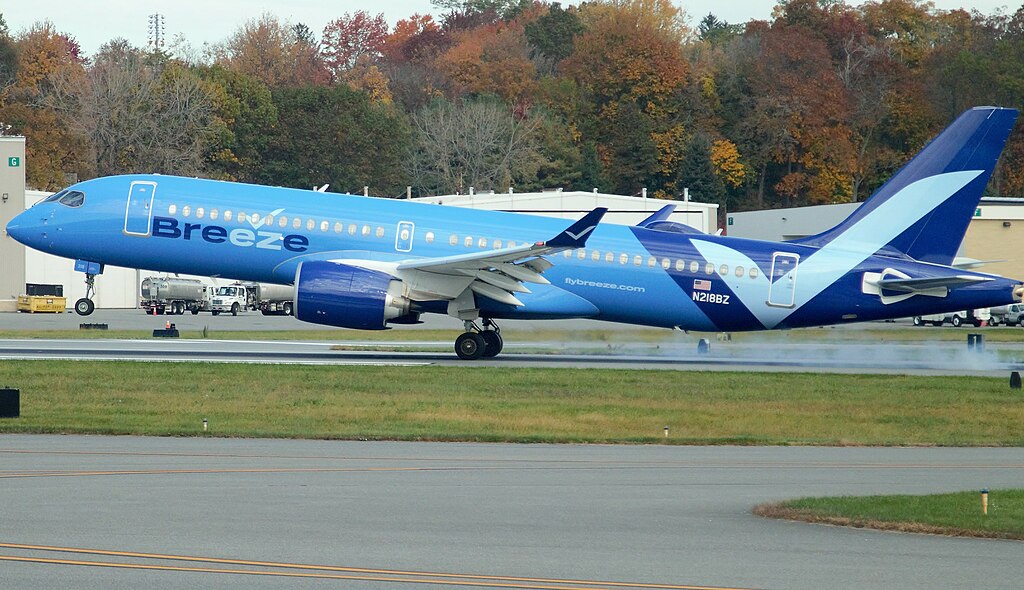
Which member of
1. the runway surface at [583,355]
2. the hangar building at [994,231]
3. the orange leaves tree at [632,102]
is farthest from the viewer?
the orange leaves tree at [632,102]

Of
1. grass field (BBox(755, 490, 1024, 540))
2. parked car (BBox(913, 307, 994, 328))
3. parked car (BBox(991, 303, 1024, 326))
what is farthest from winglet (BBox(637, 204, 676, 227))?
parked car (BBox(991, 303, 1024, 326))

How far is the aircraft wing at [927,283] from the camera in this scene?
32.9m

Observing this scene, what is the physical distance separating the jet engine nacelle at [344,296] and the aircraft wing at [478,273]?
0.70 m

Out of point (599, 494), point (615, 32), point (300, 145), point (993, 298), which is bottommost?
point (599, 494)

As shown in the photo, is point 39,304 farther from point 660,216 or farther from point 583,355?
point 660,216

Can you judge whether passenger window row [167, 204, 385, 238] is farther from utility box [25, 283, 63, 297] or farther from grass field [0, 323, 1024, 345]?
utility box [25, 283, 63, 297]

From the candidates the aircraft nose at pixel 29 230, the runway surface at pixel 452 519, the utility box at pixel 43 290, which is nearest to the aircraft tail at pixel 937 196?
the runway surface at pixel 452 519

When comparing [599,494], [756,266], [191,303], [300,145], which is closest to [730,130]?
[300,145]

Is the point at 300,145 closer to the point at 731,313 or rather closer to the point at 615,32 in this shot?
the point at 615,32

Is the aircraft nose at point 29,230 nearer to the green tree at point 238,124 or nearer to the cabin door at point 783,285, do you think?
the cabin door at point 783,285

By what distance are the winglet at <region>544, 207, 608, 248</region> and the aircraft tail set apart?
806 centimetres

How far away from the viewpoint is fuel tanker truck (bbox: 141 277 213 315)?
273ft

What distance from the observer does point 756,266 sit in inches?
1364

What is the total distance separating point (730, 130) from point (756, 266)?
3448 inches
